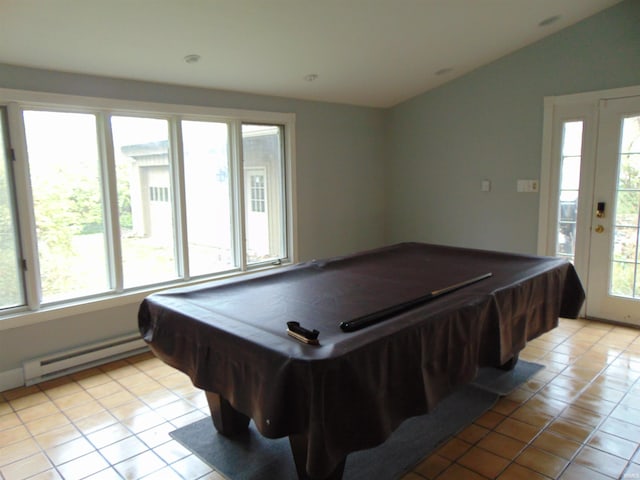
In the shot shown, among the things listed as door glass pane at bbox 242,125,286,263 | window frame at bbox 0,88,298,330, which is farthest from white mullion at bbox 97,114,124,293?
door glass pane at bbox 242,125,286,263

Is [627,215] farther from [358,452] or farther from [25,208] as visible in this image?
[25,208]

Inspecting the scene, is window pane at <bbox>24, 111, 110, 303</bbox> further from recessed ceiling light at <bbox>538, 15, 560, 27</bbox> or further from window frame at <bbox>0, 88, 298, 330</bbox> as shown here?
recessed ceiling light at <bbox>538, 15, 560, 27</bbox>

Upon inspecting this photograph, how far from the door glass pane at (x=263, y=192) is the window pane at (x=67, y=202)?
1.33 metres

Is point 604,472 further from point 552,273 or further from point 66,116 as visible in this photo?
point 66,116

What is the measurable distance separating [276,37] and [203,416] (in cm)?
252

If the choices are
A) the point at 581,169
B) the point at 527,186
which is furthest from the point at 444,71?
the point at 581,169

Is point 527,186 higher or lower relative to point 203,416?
higher

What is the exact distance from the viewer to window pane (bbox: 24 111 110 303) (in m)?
3.13

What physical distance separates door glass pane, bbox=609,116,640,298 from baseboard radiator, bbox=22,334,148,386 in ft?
13.5

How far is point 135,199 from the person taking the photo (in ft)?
11.9

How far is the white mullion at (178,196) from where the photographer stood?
3.77 metres

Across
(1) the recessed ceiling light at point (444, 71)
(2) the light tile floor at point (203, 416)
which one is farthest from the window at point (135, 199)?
(1) the recessed ceiling light at point (444, 71)

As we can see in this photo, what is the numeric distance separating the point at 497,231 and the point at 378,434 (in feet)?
11.6

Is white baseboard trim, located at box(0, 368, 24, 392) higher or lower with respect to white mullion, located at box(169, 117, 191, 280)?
lower
